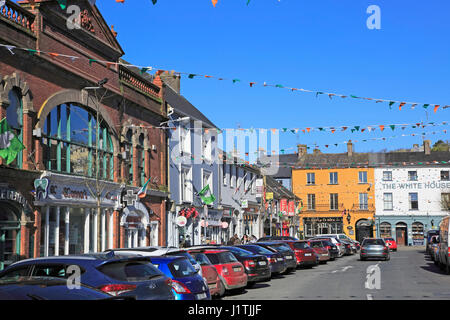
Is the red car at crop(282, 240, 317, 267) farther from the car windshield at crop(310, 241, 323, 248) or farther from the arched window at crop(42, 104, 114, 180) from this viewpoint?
the arched window at crop(42, 104, 114, 180)

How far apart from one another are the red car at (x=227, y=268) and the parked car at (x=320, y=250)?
605 inches

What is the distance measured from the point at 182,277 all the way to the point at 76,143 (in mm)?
12203

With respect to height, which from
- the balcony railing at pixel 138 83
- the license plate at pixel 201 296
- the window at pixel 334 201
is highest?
the balcony railing at pixel 138 83

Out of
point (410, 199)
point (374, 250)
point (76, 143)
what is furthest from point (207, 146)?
point (410, 199)

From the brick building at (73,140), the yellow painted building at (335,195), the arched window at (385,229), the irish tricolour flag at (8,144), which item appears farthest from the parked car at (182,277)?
the arched window at (385,229)

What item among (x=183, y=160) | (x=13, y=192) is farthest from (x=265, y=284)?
(x=183, y=160)

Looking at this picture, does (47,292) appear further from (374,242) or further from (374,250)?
(374,242)

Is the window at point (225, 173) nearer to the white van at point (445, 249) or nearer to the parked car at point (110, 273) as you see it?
the white van at point (445, 249)

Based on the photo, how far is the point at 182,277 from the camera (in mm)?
11219

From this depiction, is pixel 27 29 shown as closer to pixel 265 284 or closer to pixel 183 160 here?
pixel 265 284

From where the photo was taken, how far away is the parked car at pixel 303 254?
27016 mm

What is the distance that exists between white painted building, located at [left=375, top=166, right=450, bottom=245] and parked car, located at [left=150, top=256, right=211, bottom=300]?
2341 inches

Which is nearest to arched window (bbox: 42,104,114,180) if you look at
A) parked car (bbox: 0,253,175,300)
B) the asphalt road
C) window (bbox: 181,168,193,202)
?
the asphalt road

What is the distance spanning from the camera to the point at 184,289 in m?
10.9
